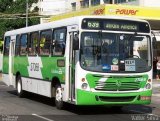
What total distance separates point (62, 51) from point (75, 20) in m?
1.33

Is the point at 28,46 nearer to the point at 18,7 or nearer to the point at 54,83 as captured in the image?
the point at 54,83

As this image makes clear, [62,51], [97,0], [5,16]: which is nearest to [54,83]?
[62,51]

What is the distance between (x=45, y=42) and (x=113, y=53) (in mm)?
3801

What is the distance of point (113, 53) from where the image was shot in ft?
50.7

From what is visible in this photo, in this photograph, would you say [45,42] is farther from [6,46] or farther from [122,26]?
[6,46]

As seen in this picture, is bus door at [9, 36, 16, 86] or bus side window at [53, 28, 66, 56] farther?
bus door at [9, 36, 16, 86]

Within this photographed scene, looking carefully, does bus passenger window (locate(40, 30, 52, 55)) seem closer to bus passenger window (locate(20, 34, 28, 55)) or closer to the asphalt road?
the asphalt road

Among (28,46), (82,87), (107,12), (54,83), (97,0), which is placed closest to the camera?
(82,87)

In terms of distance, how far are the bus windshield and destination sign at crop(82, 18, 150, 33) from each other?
7.6 inches

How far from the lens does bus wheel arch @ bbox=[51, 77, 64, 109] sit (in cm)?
1673

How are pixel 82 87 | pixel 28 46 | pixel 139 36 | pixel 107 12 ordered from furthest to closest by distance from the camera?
pixel 107 12 → pixel 28 46 → pixel 139 36 → pixel 82 87

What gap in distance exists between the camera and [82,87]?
15.1m

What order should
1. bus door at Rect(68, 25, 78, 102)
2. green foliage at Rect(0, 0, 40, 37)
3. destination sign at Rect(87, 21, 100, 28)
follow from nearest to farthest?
destination sign at Rect(87, 21, 100, 28)
bus door at Rect(68, 25, 78, 102)
green foliage at Rect(0, 0, 40, 37)

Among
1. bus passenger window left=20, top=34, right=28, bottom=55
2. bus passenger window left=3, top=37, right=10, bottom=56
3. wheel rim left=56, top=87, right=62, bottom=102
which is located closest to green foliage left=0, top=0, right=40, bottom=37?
bus passenger window left=3, top=37, right=10, bottom=56
